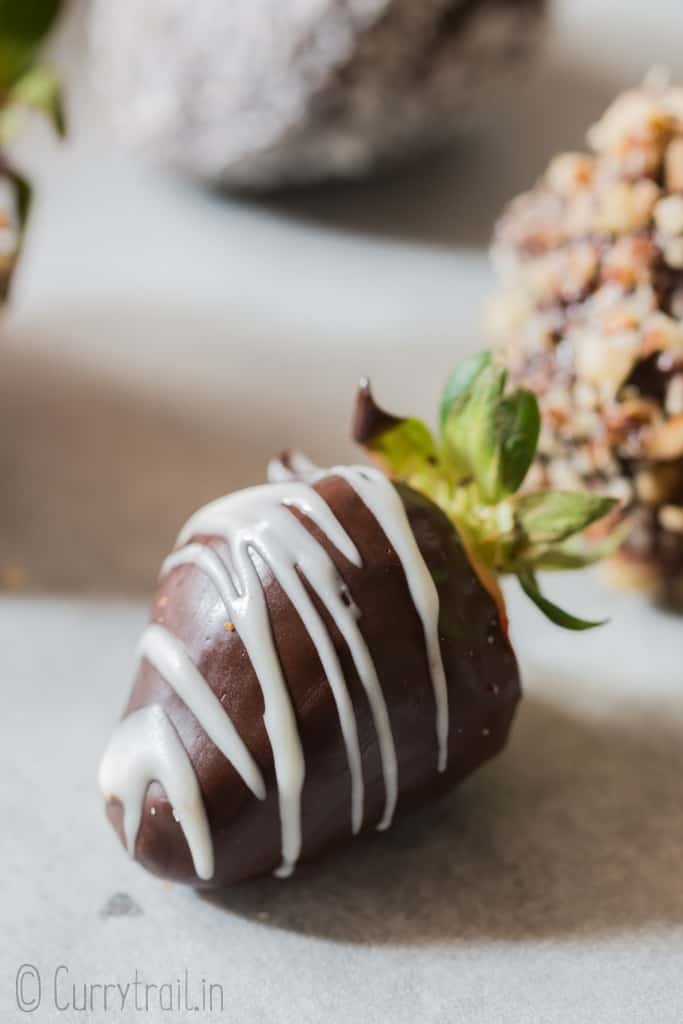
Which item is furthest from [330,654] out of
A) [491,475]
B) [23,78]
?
[23,78]

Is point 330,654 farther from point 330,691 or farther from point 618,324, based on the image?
point 618,324

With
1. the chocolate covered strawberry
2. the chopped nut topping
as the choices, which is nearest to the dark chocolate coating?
the chocolate covered strawberry

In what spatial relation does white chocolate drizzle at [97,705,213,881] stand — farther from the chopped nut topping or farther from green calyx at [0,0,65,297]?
green calyx at [0,0,65,297]

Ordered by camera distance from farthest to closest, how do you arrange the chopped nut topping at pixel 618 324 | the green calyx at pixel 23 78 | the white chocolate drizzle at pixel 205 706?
the green calyx at pixel 23 78 < the chopped nut topping at pixel 618 324 < the white chocolate drizzle at pixel 205 706

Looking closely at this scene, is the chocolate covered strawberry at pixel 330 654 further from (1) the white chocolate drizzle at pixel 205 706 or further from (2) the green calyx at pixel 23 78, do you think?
(2) the green calyx at pixel 23 78

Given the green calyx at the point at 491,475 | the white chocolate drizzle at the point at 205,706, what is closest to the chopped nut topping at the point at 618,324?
the green calyx at the point at 491,475

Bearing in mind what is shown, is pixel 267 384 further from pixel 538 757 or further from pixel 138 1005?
pixel 138 1005
